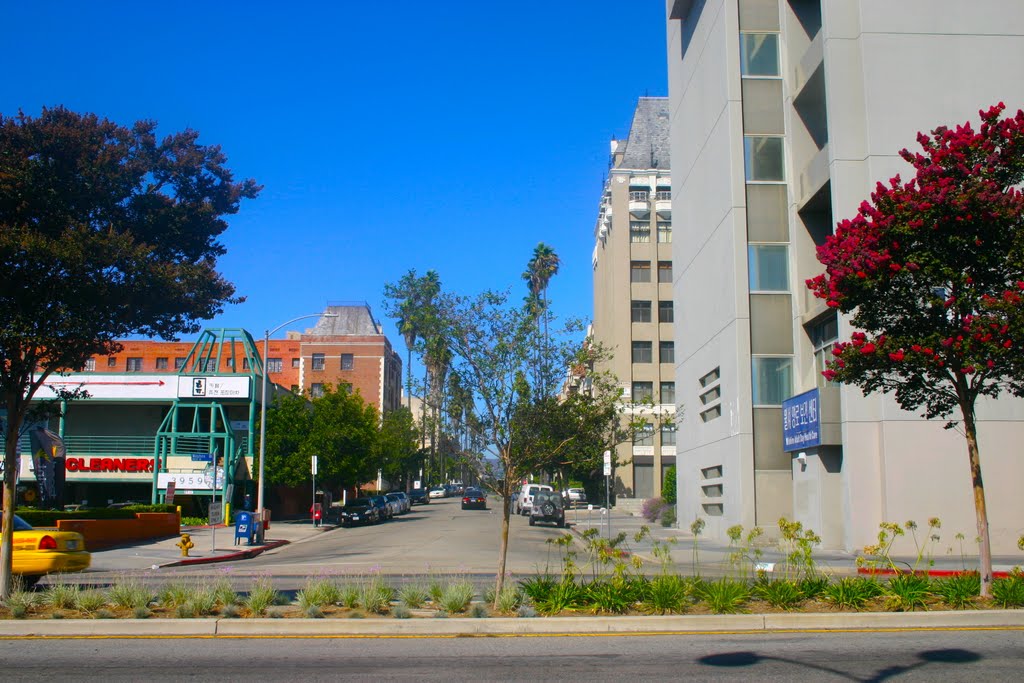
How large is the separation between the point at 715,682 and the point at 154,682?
5.22 metres

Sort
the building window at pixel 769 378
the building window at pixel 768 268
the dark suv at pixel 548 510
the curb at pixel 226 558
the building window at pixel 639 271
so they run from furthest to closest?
the building window at pixel 639 271, the dark suv at pixel 548 510, the building window at pixel 768 268, the building window at pixel 769 378, the curb at pixel 226 558

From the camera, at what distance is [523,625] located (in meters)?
11.2

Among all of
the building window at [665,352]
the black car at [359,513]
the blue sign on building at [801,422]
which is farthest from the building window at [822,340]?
the building window at [665,352]

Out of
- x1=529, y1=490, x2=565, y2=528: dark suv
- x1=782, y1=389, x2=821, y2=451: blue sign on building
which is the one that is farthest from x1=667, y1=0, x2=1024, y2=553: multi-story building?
x1=529, y1=490, x2=565, y2=528: dark suv

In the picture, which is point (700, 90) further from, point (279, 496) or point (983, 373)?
point (279, 496)

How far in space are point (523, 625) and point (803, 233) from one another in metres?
21.9

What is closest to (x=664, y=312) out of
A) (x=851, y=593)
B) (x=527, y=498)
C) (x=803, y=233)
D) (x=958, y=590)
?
(x=527, y=498)

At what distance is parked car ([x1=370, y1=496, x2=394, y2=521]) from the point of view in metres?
47.9

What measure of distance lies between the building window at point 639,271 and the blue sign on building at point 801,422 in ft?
126

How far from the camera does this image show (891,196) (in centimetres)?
1303

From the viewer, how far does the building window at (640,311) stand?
66.8 metres

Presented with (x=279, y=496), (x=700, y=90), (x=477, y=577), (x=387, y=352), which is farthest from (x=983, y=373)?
(x=387, y=352)

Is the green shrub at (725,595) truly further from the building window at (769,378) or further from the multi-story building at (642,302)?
the multi-story building at (642,302)

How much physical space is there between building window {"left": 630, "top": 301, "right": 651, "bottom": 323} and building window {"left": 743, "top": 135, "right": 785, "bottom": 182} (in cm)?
3571
